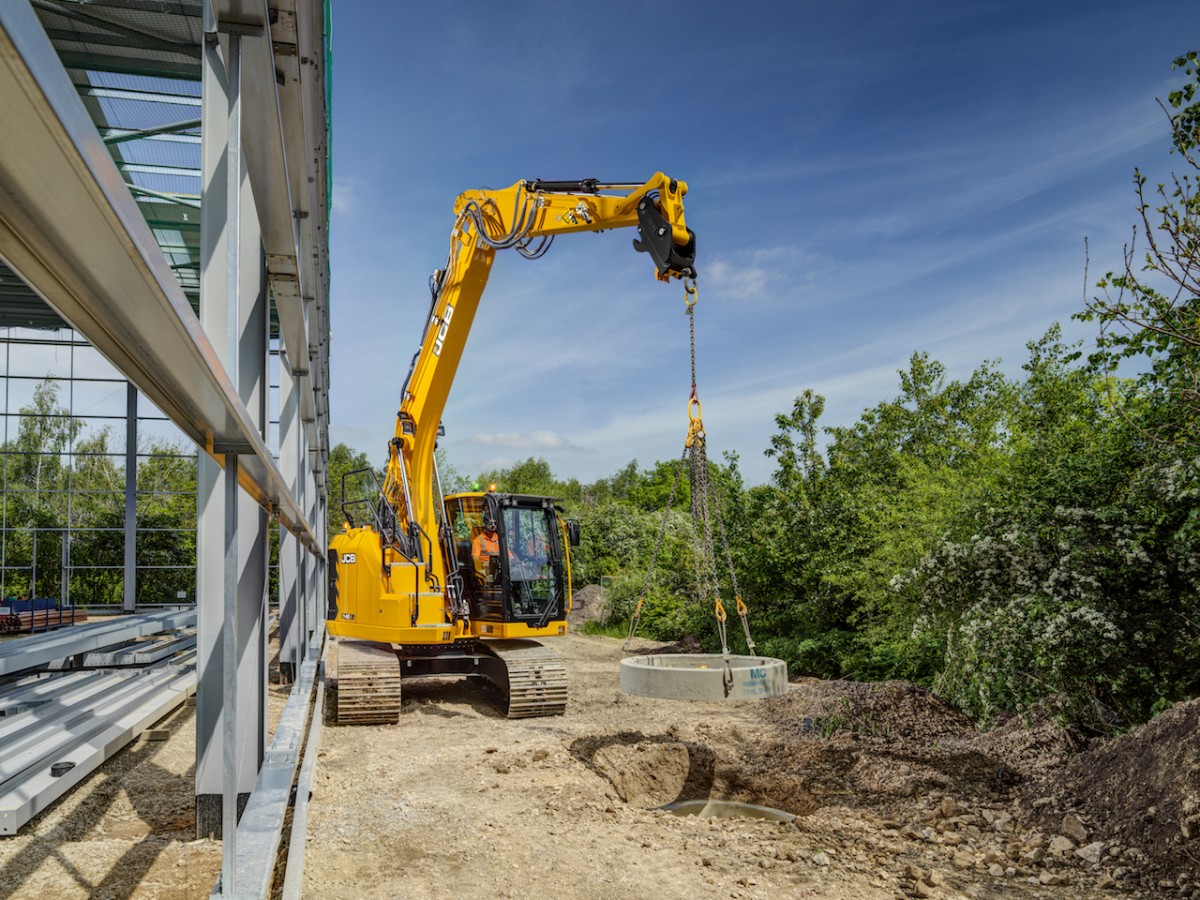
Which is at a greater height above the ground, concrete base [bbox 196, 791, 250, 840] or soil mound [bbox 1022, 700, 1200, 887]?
Answer: concrete base [bbox 196, 791, 250, 840]

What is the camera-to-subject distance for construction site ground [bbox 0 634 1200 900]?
4.75 meters

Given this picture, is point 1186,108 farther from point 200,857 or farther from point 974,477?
point 200,857

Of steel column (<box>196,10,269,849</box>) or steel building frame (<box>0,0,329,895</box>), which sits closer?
steel building frame (<box>0,0,329,895</box>)

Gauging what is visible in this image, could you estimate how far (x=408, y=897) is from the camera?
465 centimetres

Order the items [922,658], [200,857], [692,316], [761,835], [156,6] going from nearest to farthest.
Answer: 1. [200,857]
2. [156,6]
3. [761,835]
4. [692,316]
5. [922,658]

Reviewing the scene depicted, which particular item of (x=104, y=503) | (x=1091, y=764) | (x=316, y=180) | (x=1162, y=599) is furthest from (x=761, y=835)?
(x=104, y=503)

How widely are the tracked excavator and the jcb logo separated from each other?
0.02 metres

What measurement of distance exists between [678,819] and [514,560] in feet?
13.8

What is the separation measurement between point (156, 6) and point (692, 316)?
4.46m

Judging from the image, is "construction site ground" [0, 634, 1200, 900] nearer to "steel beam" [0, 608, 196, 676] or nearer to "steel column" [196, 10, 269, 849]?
"steel column" [196, 10, 269, 849]

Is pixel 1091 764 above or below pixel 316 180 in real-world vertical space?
below

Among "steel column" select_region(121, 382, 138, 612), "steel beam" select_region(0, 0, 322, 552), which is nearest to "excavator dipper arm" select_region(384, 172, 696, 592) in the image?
"steel column" select_region(121, 382, 138, 612)

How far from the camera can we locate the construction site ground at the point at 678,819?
475cm

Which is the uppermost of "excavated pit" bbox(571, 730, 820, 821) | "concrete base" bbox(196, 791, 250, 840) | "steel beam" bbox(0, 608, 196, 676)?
"steel beam" bbox(0, 608, 196, 676)
